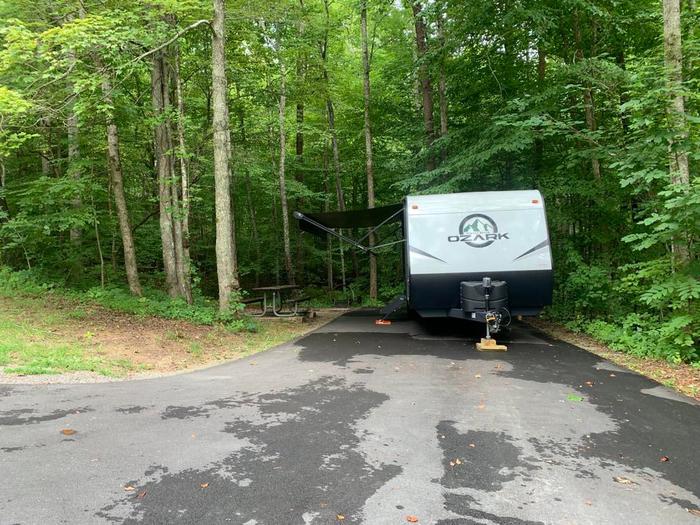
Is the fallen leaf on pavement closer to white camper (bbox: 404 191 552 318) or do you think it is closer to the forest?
the forest

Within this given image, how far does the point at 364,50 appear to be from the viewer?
53.9ft

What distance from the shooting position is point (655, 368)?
21.2 feet

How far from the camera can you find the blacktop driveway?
8.91 feet

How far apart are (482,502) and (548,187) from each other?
32.0ft

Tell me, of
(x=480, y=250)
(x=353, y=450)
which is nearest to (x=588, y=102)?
(x=480, y=250)

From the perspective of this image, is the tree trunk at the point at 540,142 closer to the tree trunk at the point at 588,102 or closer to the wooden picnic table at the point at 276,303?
the tree trunk at the point at 588,102

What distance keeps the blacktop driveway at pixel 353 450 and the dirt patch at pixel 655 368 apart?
29 centimetres

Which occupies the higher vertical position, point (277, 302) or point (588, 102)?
point (588, 102)

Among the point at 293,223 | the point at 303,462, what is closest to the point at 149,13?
the point at 303,462

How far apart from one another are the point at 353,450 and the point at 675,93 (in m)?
6.70

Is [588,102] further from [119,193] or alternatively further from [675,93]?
[119,193]

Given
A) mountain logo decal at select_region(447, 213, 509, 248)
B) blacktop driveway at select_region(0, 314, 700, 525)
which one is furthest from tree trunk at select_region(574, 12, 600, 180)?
blacktop driveway at select_region(0, 314, 700, 525)

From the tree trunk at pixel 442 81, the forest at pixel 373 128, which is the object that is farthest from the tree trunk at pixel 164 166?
the tree trunk at pixel 442 81

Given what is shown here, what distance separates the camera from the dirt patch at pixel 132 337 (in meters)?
6.69
